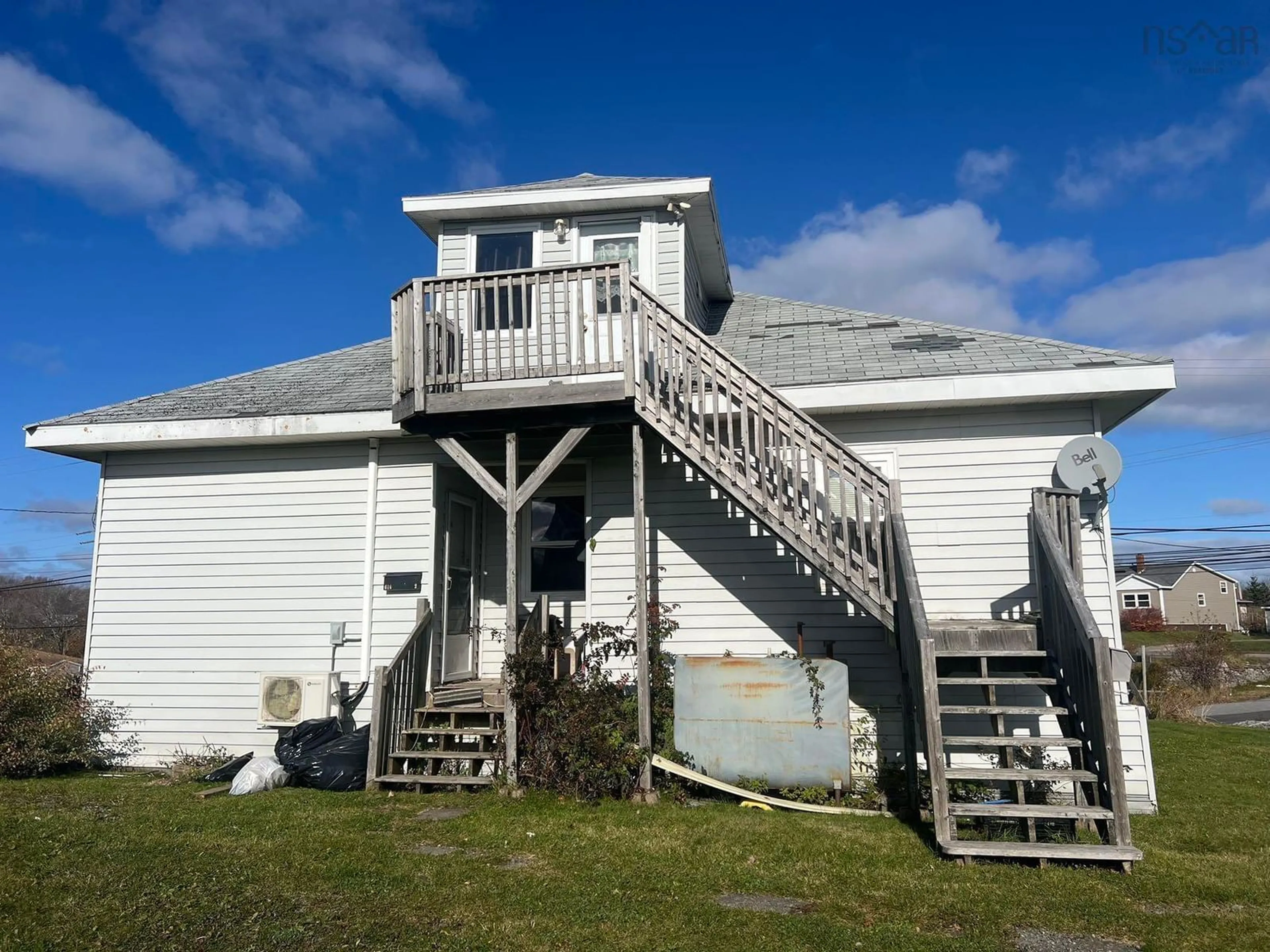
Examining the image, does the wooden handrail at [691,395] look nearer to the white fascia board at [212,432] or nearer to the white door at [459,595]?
the white fascia board at [212,432]

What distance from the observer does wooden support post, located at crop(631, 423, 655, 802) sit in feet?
23.4

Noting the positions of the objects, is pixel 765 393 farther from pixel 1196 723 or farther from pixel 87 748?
pixel 1196 723

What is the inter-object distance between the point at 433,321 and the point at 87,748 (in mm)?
6001

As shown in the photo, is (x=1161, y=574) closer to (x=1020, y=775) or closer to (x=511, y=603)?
(x=1020, y=775)

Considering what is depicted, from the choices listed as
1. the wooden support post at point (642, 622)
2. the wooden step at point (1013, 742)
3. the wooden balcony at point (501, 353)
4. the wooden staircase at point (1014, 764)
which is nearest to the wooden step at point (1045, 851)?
the wooden staircase at point (1014, 764)

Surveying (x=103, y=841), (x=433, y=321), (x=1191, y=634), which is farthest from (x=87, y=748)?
(x=1191, y=634)

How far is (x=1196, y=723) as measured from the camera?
16188 millimetres

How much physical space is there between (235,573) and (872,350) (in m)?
7.38

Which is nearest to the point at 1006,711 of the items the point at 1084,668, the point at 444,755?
the point at 1084,668

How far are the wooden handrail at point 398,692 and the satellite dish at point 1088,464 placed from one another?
6.27 meters

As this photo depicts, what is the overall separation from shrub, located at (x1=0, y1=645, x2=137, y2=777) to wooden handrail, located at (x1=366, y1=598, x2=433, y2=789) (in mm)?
3282

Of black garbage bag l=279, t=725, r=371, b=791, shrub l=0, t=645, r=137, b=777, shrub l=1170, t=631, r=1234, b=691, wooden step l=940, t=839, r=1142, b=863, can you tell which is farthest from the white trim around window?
shrub l=1170, t=631, r=1234, b=691

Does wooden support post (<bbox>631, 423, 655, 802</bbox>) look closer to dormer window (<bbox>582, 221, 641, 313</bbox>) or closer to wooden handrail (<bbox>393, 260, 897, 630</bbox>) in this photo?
wooden handrail (<bbox>393, 260, 897, 630</bbox>)

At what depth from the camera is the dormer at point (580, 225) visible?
9695mm
